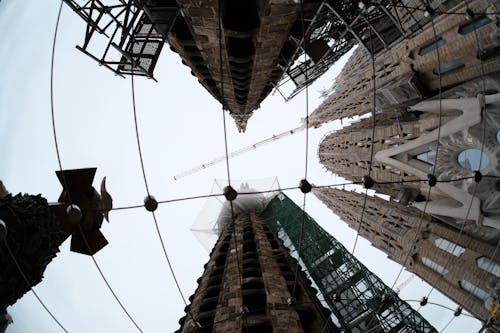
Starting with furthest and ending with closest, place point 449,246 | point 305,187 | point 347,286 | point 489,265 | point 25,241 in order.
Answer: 1. point 347,286
2. point 449,246
3. point 489,265
4. point 305,187
5. point 25,241

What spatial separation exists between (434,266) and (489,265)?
7.66 m

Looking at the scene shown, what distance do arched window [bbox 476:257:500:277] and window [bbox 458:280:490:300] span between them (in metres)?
1.94

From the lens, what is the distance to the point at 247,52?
19.6m

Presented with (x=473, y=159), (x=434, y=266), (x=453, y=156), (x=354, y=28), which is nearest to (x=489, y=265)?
(x=473, y=159)

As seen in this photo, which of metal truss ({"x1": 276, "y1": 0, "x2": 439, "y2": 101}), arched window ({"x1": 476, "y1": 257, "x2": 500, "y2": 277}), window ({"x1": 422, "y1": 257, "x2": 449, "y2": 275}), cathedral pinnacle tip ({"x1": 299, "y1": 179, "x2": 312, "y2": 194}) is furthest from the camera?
window ({"x1": 422, "y1": 257, "x2": 449, "y2": 275})

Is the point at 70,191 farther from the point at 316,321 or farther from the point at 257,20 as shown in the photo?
the point at 316,321

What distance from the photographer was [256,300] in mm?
23422

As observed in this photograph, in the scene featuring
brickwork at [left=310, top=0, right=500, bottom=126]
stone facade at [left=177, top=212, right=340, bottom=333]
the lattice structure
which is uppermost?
brickwork at [left=310, top=0, right=500, bottom=126]

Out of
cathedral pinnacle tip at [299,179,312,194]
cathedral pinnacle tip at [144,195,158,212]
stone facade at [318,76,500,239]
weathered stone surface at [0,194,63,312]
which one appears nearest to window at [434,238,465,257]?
stone facade at [318,76,500,239]

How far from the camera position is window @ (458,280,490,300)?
919 inches

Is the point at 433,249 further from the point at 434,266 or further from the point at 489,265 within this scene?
the point at 489,265

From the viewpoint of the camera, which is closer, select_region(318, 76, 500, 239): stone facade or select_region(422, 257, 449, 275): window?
select_region(318, 76, 500, 239): stone facade

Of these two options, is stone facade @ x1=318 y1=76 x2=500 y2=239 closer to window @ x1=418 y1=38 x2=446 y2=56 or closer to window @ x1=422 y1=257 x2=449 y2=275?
window @ x1=418 y1=38 x2=446 y2=56

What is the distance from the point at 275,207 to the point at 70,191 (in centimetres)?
4866
